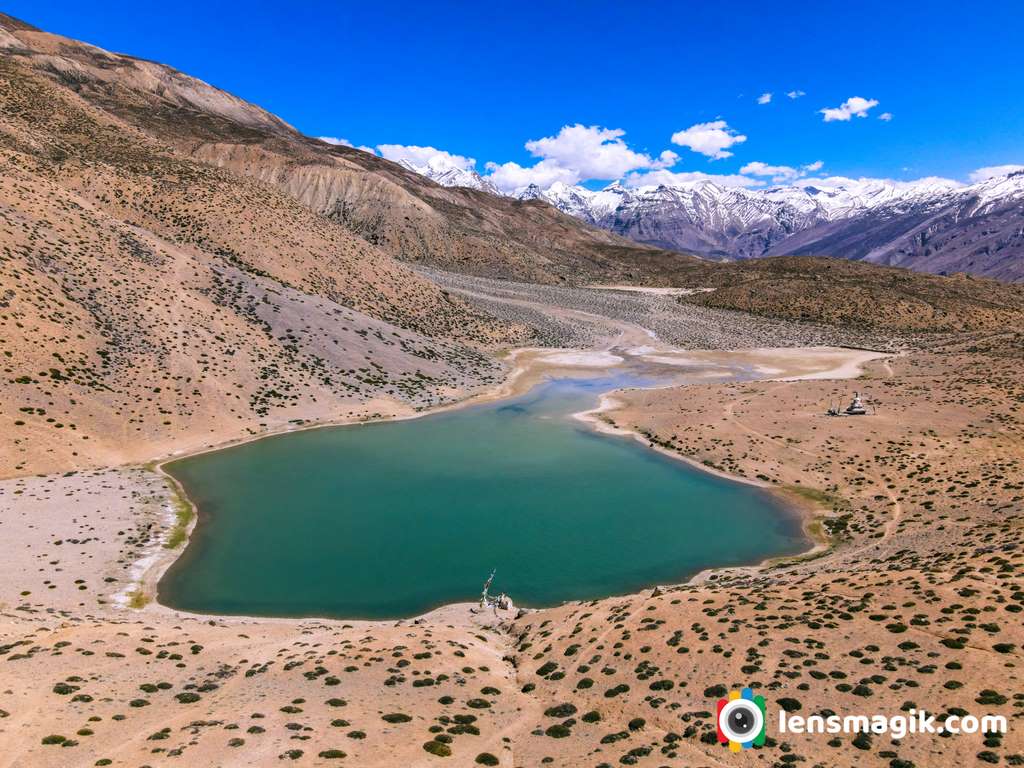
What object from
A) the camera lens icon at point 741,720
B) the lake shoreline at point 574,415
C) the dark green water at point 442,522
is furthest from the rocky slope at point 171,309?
the camera lens icon at point 741,720

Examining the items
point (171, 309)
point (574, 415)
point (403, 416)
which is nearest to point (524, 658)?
point (403, 416)

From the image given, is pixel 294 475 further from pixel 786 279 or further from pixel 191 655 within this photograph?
pixel 786 279

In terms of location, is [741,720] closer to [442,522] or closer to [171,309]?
[442,522]

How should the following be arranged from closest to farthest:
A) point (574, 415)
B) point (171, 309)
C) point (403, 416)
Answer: point (403, 416)
point (574, 415)
point (171, 309)

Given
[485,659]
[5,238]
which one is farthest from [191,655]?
[5,238]

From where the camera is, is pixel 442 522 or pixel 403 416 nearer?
pixel 442 522

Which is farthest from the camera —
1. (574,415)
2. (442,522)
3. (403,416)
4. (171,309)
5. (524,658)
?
(171,309)

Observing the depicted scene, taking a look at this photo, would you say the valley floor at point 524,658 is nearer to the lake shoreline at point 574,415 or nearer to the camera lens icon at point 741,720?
the camera lens icon at point 741,720
